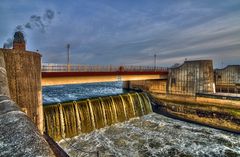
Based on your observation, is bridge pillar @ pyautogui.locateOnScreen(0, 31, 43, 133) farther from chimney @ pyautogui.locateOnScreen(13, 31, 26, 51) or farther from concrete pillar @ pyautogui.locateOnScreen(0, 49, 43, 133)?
chimney @ pyautogui.locateOnScreen(13, 31, 26, 51)

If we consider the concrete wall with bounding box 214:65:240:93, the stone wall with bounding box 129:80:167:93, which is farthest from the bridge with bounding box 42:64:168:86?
the concrete wall with bounding box 214:65:240:93

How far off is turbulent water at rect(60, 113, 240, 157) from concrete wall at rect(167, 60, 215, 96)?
29.0 ft

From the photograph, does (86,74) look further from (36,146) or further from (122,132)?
(36,146)

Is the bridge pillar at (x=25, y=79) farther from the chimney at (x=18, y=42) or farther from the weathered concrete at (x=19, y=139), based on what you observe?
the weathered concrete at (x=19, y=139)

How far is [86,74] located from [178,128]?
14.9 metres

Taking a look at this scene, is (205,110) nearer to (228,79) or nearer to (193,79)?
(193,79)

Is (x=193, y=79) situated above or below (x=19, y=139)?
above

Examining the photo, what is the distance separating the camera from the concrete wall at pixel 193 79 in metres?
30.4

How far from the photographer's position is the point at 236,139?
20156 millimetres

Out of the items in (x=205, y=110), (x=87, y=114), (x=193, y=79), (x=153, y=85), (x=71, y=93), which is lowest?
(x=205, y=110)

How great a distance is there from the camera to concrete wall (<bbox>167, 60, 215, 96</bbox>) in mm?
30350

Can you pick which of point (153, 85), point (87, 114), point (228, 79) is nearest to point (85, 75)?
point (87, 114)

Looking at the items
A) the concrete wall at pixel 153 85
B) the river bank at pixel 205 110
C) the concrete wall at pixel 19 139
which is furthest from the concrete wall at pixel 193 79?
the concrete wall at pixel 19 139

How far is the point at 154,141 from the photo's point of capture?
18.9 m
